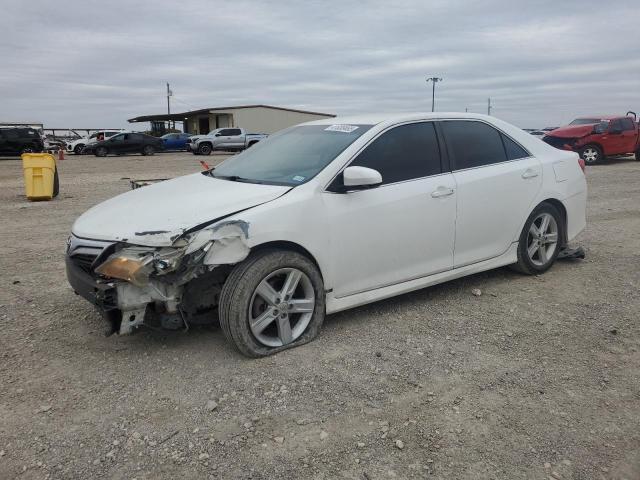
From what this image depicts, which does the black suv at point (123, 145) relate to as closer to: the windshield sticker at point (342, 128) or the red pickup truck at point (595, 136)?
the red pickup truck at point (595, 136)

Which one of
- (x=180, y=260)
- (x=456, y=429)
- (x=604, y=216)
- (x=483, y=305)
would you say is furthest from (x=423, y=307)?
(x=604, y=216)

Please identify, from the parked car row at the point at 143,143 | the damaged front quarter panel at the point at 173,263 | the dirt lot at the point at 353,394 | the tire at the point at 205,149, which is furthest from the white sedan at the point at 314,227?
the tire at the point at 205,149

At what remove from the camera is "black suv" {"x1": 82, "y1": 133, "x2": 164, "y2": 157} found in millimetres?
29609

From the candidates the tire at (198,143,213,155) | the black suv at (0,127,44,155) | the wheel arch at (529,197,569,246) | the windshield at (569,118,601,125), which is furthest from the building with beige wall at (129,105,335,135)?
the wheel arch at (529,197,569,246)

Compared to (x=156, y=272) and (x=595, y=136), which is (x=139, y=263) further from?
(x=595, y=136)

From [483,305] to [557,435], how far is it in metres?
1.84

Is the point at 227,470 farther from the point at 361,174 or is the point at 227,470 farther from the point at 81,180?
the point at 81,180

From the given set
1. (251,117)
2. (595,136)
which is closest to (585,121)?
(595,136)

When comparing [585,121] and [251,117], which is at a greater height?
[251,117]

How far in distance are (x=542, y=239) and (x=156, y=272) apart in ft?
12.1

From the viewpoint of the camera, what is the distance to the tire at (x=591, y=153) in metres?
18.3

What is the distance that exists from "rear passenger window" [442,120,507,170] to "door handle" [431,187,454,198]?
27cm

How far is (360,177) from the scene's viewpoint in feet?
12.0

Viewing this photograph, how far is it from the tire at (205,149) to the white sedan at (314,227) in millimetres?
27345
